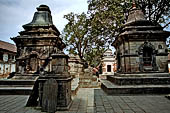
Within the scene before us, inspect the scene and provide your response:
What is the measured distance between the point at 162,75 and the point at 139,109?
14.8 feet

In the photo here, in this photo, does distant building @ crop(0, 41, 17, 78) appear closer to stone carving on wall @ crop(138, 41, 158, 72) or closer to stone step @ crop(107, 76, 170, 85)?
stone step @ crop(107, 76, 170, 85)

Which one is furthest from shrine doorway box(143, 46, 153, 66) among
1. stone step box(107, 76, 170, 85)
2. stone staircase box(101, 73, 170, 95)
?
stone step box(107, 76, 170, 85)

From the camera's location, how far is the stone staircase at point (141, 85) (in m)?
6.47

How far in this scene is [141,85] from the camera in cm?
711

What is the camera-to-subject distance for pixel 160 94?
253 inches

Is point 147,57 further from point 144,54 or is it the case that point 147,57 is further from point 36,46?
point 36,46

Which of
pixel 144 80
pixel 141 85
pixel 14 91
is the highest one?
pixel 144 80

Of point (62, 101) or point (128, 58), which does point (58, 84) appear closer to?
point (62, 101)

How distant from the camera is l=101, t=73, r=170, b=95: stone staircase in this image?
255 inches

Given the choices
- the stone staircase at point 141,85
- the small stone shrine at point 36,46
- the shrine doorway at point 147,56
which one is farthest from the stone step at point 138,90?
the small stone shrine at point 36,46

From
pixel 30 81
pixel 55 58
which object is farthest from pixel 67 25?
pixel 55 58

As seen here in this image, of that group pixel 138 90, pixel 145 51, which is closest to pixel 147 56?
pixel 145 51

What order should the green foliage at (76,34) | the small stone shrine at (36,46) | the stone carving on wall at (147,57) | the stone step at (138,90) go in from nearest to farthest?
the stone step at (138,90), the stone carving on wall at (147,57), the small stone shrine at (36,46), the green foliage at (76,34)

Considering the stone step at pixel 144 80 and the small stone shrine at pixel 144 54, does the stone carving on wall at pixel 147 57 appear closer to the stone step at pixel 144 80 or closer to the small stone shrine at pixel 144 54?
the small stone shrine at pixel 144 54
